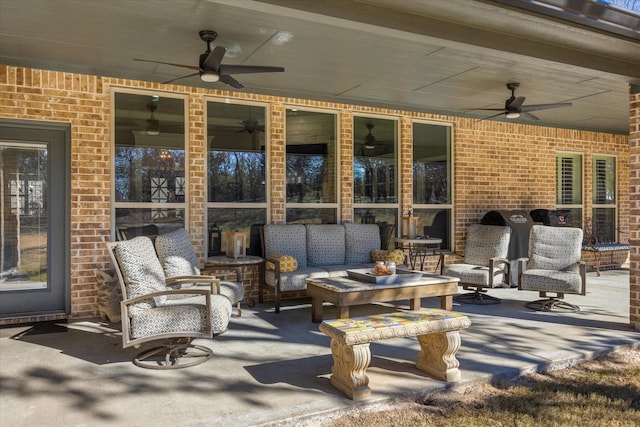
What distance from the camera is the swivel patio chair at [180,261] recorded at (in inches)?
179

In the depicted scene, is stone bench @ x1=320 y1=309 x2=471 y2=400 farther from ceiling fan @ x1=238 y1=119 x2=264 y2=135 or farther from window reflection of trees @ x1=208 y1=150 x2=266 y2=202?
ceiling fan @ x1=238 y1=119 x2=264 y2=135

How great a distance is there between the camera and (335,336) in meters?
3.05

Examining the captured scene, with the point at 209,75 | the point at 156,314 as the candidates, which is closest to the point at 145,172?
the point at 209,75

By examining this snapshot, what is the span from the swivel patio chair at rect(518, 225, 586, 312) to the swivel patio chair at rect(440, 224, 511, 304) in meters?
0.33

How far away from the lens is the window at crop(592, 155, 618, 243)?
376 inches

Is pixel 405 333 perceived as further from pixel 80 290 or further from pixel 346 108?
pixel 346 108

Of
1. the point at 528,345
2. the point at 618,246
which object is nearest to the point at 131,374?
the point at 528,345

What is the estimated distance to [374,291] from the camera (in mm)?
4746

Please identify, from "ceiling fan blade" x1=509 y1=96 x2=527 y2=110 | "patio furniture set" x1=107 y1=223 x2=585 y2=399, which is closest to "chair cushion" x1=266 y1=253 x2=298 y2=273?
→ "patio furniture set" x1=107 y1=223 x2=585 y2=399

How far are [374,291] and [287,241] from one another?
1.68 m

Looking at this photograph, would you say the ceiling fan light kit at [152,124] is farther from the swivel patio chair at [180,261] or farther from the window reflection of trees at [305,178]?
the window reflection of trees at [305,178]

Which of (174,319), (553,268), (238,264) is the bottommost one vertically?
(174,319)

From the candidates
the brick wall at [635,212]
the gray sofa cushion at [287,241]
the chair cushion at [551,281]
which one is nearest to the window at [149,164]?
the gray sofa cushion at [287,241]

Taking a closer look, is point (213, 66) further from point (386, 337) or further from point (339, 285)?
point (386, 337)
